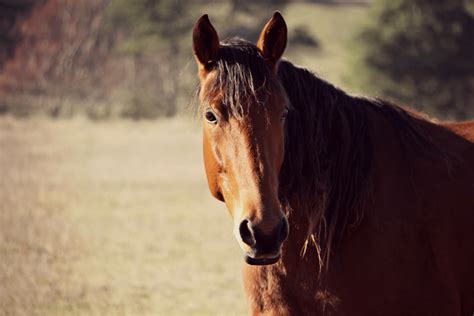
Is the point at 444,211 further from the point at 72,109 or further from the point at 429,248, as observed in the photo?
the point at 72,109

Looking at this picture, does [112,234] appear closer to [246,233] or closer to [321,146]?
[321,146]

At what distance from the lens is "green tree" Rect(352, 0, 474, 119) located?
26.3 meters

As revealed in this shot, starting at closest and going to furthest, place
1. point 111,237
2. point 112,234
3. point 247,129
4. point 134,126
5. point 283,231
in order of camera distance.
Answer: point 283,231 → point 247,129 → point 111,237 → point 112,234 → point 134,126

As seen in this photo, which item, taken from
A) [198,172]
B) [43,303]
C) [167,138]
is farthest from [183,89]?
[43,303]

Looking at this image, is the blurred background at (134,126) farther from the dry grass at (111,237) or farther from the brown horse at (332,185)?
the brown horse at (332,185)

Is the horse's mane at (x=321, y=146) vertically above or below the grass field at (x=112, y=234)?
above

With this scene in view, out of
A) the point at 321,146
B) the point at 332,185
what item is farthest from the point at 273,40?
the point at 332,185

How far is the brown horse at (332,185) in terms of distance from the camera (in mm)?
3000

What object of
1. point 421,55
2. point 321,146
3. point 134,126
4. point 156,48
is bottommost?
point 134,126

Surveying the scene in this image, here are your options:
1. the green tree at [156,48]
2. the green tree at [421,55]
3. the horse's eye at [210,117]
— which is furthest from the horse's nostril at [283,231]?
the green tree at [156,48]

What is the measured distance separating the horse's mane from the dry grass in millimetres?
3204

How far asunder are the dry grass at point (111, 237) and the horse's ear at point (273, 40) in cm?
368

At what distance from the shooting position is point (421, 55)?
26.7 m

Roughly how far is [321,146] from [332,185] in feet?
0.71
